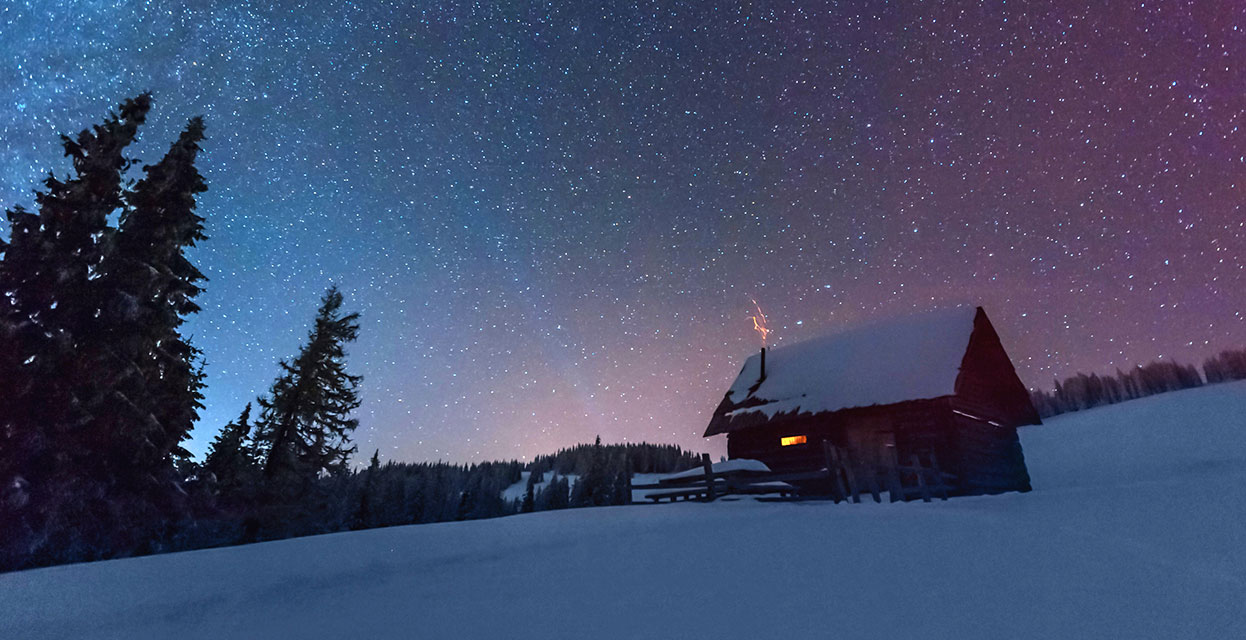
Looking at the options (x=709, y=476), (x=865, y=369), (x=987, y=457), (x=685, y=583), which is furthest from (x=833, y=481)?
(x=685, y=583)

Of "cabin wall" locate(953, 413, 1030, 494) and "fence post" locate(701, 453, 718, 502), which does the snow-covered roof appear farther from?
"fence post" locate(701, 453, 718, 502)

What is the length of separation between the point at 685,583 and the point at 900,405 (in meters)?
16.0

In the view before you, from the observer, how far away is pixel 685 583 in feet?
19.2

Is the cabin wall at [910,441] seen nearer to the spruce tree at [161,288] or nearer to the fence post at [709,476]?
the fence post at [709,476]

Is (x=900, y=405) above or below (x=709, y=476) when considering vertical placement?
above

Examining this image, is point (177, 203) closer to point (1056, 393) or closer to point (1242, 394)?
point (1242, 394)

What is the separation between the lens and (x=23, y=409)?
13258 millimetres

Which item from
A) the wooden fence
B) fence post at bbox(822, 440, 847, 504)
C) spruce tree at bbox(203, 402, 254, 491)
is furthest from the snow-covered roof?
spruce tree at bbox(203, 402, 254, 491)

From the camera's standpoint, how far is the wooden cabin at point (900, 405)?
18875 millimetres

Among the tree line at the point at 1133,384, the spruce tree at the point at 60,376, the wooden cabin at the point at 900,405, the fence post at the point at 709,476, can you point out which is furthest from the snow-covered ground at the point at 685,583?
the tree line at the point at 1133,384

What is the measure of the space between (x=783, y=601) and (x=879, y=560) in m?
2.28

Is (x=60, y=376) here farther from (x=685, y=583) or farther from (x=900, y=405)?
(x=900, y=405)

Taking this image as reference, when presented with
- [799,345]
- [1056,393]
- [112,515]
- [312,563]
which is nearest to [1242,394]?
[1056,393]

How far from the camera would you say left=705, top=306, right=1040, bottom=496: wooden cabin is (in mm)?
18875
